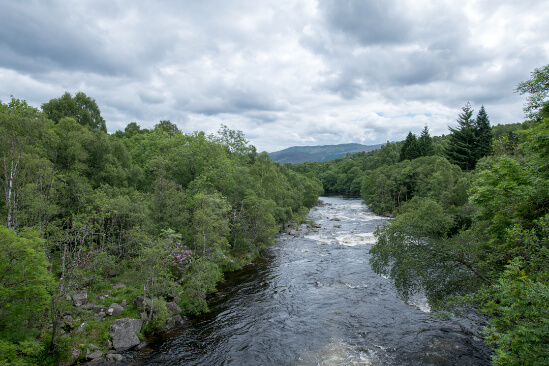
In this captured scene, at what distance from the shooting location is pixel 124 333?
52.6ft

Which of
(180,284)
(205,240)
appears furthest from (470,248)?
(180,284)

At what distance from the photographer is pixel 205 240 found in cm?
2334

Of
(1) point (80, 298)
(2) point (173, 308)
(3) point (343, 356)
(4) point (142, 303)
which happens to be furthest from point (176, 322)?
(3) point (343, 356)

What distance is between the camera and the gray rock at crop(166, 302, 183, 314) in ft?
63.6

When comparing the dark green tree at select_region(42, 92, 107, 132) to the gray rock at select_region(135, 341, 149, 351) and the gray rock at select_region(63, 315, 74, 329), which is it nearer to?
the gray rock at select_region(63, 315, 74, 329)

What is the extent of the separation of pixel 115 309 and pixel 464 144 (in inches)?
3057

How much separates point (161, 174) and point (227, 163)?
10590 mm

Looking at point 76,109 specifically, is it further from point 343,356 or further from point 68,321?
point 343,356

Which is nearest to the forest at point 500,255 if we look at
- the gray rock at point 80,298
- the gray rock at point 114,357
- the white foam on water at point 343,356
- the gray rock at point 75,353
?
the white foam on water at point 343,356

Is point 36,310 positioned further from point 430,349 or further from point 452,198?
point 452,198

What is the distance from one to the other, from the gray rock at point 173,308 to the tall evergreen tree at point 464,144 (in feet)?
236

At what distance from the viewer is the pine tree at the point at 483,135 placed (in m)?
66.6

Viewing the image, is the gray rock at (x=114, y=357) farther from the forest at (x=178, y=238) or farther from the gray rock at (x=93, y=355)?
the forest at (x=178, y=238)

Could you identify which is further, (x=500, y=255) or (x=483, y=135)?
(x=483, y=135)
